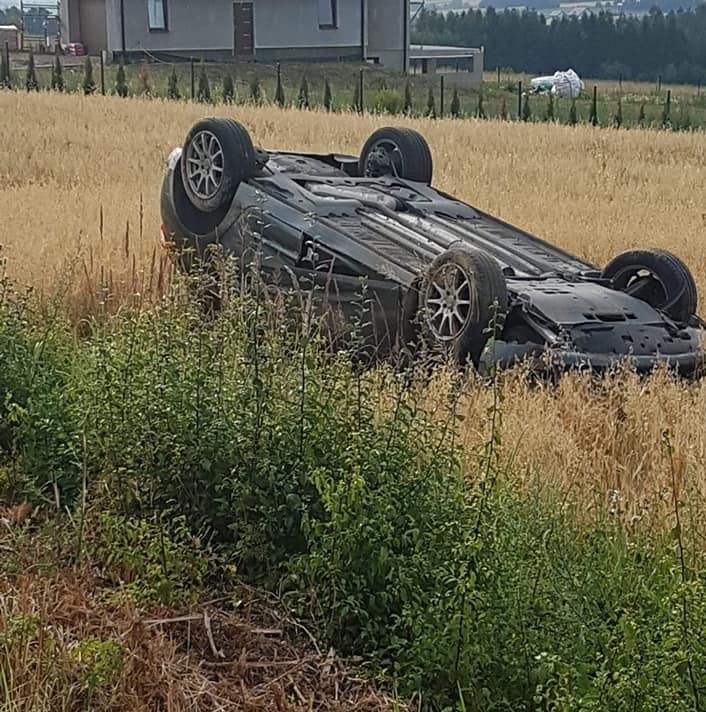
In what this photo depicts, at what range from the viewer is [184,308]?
19.7ft

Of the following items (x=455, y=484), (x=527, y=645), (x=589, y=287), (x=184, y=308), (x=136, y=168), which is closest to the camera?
(x=527, y=645)

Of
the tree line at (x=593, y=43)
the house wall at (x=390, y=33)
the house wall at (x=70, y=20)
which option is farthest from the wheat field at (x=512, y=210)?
the tree line at (x=593, y=43)

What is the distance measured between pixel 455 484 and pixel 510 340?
236 centimetres

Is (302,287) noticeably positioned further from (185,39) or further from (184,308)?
(185,39)

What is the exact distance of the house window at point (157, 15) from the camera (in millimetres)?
46531

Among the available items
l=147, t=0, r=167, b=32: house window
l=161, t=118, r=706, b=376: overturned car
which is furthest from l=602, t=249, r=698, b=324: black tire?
l=147, t=0, r=167, b=32: house window

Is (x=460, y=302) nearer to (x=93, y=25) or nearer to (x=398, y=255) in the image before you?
A: (x=398, y=255)

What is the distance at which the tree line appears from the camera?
295ft

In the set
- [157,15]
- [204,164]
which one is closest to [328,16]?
[157,15]

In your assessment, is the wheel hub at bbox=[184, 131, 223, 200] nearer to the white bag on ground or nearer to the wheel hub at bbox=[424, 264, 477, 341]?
the wheel hub at bbox=[424, 264, 477, 341]

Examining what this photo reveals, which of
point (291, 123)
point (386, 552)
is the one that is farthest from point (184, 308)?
point (291, 123)

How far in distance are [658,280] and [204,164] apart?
309cm

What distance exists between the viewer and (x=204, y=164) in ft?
27.7

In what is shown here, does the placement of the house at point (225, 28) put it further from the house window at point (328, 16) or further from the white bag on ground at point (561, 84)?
the white bag on ground at point (561, 84)
